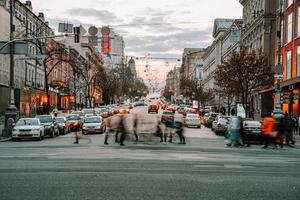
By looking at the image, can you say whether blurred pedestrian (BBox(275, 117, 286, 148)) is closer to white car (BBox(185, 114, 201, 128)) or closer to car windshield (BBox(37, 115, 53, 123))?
car windshield (BBox(37, 115, 53, 123))

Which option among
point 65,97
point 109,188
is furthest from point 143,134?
point 65,97

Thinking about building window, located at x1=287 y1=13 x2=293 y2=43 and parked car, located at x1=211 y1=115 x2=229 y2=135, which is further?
building window, located at x1=287 y1=13 x2=293 y2=43

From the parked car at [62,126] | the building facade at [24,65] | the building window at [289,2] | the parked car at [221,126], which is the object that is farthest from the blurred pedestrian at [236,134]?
the building window at [289,2]

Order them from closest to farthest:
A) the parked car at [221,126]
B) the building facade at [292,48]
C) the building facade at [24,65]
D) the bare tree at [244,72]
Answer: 1. the parked car at [221,126]
2. the building facade at [292,48]
3. the bare tree at [244,72]
4. the building facade at [24,65]

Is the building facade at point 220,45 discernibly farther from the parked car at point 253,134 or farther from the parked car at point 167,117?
the parked car at point 253,134

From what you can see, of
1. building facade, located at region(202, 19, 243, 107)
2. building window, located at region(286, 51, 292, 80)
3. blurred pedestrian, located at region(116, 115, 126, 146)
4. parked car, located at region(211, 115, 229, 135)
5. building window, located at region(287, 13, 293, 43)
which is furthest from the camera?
building facade, located at region(202, 19, 243, 107)

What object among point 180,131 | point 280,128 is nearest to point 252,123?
point 280,128

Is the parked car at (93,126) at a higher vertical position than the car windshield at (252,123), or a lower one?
lower

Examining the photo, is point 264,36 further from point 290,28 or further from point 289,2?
point 290,28

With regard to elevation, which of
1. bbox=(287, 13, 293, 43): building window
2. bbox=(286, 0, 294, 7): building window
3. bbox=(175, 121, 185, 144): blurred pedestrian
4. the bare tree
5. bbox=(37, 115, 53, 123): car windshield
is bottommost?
bbox=(175, 121, 185, 144): blurred pedestrian

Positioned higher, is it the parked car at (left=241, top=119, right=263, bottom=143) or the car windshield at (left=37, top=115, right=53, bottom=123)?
the car windshield at (left=37, top=115, right=53, bottom=123)

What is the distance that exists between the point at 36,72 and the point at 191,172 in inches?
2511

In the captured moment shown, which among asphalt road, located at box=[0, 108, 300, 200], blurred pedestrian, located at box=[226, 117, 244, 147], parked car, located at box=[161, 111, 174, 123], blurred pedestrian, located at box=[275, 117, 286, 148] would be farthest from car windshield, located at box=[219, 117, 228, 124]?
asphalt road, located at box=[0, 108, 300, 200]

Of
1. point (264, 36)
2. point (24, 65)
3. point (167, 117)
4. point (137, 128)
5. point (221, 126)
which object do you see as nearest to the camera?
point (137, 128)
